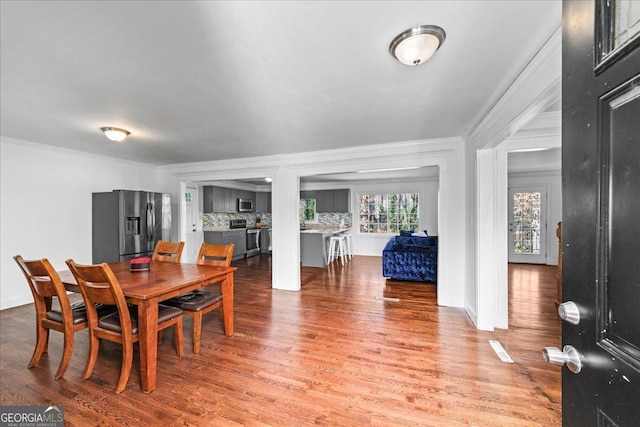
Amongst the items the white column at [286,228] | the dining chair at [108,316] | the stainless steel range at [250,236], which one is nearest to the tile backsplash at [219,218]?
the stainless steel range at [250,236]

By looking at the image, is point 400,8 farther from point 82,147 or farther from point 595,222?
point 82,147

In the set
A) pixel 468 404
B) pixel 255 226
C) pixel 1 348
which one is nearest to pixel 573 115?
pixel 468 404

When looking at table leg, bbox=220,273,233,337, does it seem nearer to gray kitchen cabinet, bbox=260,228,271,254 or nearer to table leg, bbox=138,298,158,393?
table leg, bbox=138,298,158,393

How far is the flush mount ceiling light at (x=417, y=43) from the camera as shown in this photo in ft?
4.89

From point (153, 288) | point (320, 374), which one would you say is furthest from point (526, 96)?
point (153, 288)

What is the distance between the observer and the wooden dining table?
196cm

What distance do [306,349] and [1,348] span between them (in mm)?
2847

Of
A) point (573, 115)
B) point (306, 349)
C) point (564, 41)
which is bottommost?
point (306, 349)

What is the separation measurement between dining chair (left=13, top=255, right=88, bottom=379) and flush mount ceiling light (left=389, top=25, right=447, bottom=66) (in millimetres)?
2793

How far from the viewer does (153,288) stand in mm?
2076

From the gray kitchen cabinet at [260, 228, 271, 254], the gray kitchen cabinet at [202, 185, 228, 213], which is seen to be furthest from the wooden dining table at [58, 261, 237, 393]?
the gray kitchen cabinet at [260, 228, 271, 254]

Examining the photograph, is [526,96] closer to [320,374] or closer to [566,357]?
[566,357]

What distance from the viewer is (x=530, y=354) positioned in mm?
2486

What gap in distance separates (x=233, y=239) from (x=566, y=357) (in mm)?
7160
